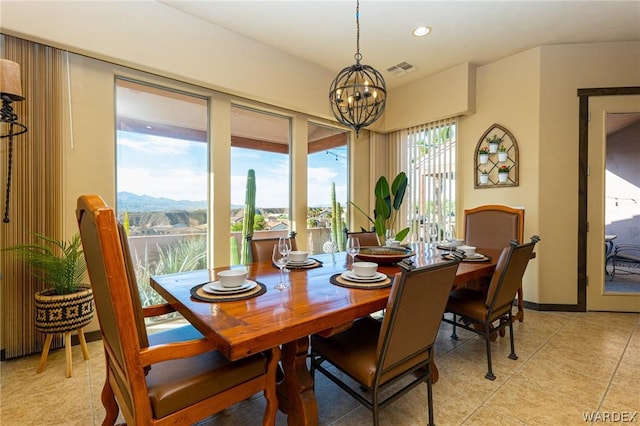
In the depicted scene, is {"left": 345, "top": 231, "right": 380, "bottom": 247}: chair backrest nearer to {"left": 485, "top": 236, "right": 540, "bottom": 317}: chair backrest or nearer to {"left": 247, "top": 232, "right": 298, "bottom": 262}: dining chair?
{"left": 247, "top": 232, "right": 298, "bottom": 262}: dining chair

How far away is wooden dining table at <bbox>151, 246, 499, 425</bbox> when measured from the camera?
1115mm

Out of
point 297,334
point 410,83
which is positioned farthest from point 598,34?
point 297,334

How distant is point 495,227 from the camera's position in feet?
10.8

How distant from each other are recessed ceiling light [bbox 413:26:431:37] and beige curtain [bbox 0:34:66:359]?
3263 millimetres

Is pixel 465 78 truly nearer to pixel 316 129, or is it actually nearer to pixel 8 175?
pixel 316 129

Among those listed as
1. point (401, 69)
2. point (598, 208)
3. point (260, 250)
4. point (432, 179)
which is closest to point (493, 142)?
point (432, 179)

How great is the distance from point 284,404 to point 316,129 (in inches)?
142

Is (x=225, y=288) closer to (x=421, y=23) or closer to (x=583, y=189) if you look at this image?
(x=421, y=23)

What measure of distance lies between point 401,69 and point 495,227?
93.5 inches

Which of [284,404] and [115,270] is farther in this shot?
[284,404]

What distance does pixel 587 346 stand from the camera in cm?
254

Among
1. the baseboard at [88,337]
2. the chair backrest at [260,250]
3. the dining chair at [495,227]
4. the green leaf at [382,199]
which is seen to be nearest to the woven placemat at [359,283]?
the chair backrest at [260,250]

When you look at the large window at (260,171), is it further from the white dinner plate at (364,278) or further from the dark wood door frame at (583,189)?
the dark wood door frame at (583,189)

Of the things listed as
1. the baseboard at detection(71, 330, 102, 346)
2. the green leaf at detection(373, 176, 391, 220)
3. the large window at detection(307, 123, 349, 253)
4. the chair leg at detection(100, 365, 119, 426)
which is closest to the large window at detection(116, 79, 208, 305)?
the baseboard at detection(71, 330, 102, 346)
